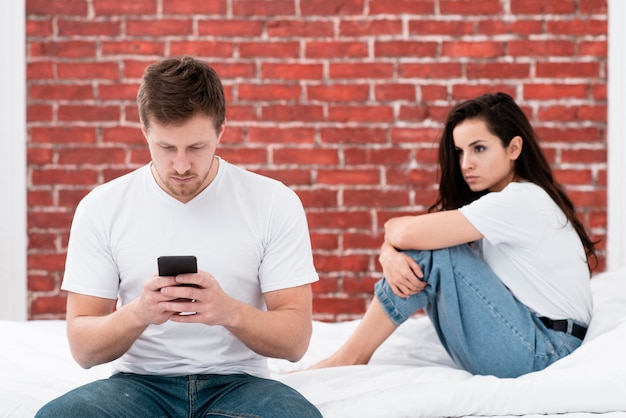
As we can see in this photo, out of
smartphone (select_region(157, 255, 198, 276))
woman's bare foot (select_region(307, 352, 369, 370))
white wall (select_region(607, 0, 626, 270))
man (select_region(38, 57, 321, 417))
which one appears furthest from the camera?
white wall (select_region(607, 0, 626, 270))

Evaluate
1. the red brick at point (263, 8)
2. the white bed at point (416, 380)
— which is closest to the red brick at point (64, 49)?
the red brick at point (263, 8)

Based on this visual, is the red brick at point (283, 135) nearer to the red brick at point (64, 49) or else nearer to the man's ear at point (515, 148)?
the red brick at point (64, 49)

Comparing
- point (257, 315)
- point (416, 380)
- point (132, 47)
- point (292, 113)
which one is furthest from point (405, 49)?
point (257, 315)

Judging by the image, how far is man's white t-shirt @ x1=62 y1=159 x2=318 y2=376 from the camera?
148cm

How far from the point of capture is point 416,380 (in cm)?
173

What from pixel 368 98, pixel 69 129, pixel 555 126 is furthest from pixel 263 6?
pixel 555 126

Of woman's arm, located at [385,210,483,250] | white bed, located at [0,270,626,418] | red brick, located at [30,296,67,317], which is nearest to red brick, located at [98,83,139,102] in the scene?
red brick, located at [30,296,67,317]

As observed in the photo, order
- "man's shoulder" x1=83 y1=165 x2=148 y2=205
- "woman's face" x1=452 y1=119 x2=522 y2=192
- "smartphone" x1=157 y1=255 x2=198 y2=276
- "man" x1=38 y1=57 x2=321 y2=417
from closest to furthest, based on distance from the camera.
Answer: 1. "smartphone" x1=157 y1=255 x2=198 y2=276
2. "man" x1=38 y1=57 x2=321 y2=417
3. "man's shoulder" x1=83 y1=165 x2=148 y2=205
4. "woman's face" x1=452 y1=119 x2=522 y2=192

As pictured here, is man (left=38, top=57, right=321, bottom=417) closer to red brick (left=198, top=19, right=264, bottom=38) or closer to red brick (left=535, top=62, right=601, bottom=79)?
red brick (left=198, top=19, right=264, bottom=38)

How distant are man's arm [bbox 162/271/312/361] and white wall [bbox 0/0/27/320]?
5.70ft

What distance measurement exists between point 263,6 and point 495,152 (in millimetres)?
1253

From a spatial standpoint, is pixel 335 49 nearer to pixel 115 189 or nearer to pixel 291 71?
pixel 291 71

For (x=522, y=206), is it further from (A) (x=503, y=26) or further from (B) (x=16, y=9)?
(B) (x=16, y=9)

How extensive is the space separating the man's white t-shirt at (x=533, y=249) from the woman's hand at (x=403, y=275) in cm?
18
